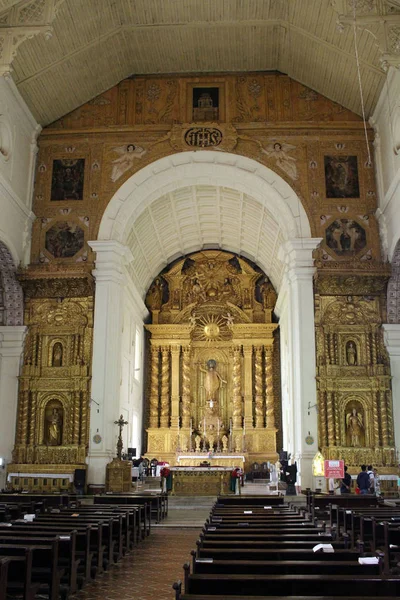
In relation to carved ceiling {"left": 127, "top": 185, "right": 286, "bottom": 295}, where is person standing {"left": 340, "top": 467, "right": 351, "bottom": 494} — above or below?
below

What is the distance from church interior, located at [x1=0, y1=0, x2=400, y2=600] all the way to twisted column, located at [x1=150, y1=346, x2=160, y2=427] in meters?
5.09

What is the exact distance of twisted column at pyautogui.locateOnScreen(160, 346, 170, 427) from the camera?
29.3m

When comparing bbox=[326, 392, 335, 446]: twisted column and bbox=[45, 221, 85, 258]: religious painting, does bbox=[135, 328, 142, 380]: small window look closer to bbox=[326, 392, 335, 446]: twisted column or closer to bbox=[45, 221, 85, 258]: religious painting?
bbox=[45, 221, 85, 258]: religious painting

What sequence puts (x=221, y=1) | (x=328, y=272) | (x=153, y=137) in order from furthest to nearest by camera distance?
(x=153, y=137) < (x=328, y=272) < (x=221, y=1)

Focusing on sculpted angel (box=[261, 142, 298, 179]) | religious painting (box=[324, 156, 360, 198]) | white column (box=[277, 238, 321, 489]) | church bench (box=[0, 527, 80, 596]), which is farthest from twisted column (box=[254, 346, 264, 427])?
church bench (box=[0, 527, 80, 596])

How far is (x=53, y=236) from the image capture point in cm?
2189

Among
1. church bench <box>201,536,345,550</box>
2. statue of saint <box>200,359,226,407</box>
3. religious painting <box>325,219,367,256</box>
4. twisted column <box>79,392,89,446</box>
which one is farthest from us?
statue of saint <box>200,359,226,407</box>

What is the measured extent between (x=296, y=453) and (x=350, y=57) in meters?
12.1

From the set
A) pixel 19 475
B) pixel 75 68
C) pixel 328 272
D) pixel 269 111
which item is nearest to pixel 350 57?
pixel 269 111

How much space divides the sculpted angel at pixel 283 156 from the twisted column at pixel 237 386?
10.5 metres

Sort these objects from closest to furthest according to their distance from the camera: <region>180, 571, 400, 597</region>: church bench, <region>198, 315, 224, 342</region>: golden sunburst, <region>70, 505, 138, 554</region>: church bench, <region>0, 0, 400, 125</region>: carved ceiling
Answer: <region>180, 571, 400, 597</region>: church bench
<region>70, 505, 138, 554</region>: church bench
<region>0, 0, 400, 125</region>: carved ceiling
<region>198, 315, 224, 342</region>: golden sunburst

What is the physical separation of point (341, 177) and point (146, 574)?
53.9 ft

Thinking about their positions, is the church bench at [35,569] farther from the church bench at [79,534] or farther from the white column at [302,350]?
the white column at [302,350]

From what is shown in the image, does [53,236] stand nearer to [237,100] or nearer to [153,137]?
[153,137]
